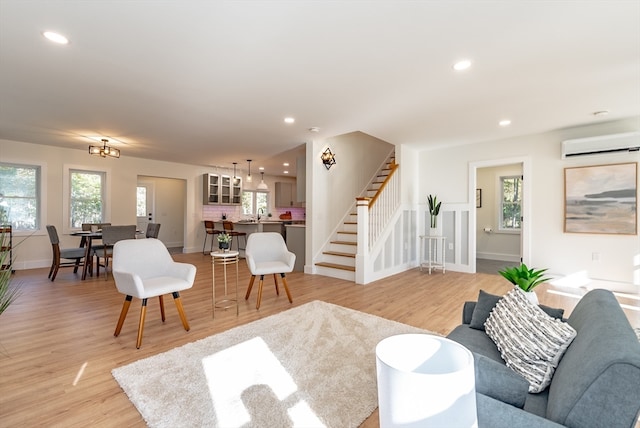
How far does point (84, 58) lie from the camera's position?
2.63 m

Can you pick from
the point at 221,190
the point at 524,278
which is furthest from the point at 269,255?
the point at 221,190

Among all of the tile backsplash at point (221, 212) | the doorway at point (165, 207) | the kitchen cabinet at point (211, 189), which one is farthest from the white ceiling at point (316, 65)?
the tile backsplash at point (221, 212)

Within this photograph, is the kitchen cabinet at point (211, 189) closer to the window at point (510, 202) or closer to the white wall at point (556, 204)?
the white wall at point (556, 204)

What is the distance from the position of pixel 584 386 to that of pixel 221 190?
8.91 meters

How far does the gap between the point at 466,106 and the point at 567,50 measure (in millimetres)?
1328

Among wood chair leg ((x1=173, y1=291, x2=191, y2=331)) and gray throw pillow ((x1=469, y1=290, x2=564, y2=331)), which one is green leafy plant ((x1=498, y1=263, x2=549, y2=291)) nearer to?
gray throw pillow ((x1=469, y1=290, x2=564, y2=331))

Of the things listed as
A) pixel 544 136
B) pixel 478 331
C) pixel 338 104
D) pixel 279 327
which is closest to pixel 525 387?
pixel 478 331

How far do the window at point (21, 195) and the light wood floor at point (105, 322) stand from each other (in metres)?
1.08

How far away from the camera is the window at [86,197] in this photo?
6.53 meters

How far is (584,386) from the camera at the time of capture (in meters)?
0.89

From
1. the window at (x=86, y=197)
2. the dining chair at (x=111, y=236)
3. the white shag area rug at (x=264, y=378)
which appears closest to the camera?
the white shag area rug at (x=264, y=378)

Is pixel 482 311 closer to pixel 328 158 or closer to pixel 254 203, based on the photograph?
pixel 328 158

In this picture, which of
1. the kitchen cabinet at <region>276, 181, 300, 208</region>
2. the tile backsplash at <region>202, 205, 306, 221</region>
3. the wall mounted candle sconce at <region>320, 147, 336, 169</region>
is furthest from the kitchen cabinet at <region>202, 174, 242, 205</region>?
the wall mounted candle sconce at <region>320, 147, 336, 169</region>

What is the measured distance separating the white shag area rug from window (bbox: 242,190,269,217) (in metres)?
7.47
